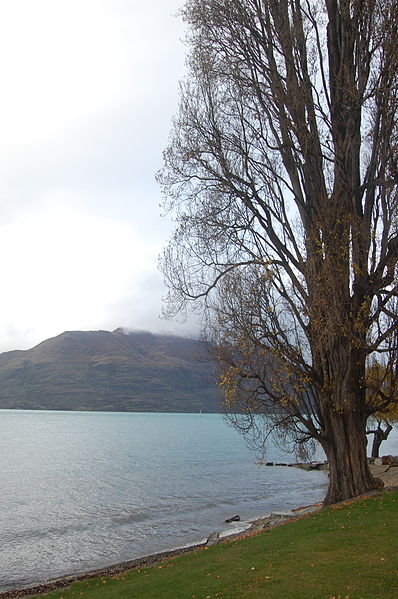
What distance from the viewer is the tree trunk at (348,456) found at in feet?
55.5

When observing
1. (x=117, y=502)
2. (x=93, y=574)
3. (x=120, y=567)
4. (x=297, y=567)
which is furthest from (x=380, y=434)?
(x=297, y=567)

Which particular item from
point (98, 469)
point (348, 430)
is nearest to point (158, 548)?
point (348, 430)

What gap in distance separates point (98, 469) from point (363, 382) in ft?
167

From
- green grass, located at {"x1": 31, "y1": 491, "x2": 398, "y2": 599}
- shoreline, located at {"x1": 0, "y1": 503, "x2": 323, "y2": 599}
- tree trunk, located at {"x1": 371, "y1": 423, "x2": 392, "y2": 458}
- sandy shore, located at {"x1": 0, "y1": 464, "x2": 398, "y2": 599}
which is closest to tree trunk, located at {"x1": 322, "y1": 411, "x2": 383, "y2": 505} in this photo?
green grass, located at {"x1": 31, "y1": 491, "x2": 398, "y2": 599}

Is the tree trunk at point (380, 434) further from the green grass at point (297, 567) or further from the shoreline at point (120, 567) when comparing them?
the green grass at point (297, 567)

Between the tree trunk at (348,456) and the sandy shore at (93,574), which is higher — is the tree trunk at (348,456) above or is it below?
above

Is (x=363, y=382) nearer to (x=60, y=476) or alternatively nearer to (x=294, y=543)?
(x=294, y=543)

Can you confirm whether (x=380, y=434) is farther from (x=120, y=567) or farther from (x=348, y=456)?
(x=120, y=567)

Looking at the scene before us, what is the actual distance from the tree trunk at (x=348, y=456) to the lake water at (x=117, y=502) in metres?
11.3

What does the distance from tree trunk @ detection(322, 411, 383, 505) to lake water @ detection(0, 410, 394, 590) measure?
11299 mm

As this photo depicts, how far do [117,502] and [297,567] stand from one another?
32.4m

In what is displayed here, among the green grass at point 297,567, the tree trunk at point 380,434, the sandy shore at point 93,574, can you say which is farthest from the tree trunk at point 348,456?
the tree trunk at point 380,434

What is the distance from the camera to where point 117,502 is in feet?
129

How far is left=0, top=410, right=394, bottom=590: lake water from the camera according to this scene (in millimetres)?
24469
